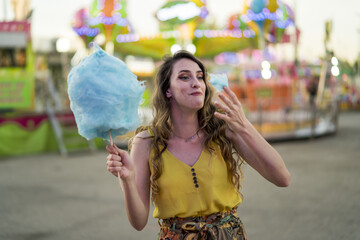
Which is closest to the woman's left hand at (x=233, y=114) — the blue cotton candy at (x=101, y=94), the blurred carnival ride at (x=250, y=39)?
the blue cotton candy at (x=101, y=94)

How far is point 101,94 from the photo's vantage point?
187 centimetres

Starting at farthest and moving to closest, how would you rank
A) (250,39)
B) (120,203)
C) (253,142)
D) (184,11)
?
(250,39), (184,11), (120,203), (253,142)

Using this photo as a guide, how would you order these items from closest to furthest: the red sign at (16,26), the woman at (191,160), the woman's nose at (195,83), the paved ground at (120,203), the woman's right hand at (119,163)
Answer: the woman's right hand at (119,163) → the woman at (191,160) → the woman's nose at (195,83) → the paved ground at (120,203) → the red sign at (16,26)

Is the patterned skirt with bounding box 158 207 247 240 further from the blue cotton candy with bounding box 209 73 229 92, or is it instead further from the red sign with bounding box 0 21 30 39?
the red sign with bounding box 0 21 30 39

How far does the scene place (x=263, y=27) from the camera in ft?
49.4

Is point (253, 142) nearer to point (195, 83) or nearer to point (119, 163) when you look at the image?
point (195, 83)

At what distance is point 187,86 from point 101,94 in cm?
43

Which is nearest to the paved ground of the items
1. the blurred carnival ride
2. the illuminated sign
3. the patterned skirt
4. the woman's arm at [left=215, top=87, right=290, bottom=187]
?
the patterned skirt

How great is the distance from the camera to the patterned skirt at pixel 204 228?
6.50 feet

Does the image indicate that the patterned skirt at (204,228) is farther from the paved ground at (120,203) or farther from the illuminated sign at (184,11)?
the illuminated sign at (184,11)

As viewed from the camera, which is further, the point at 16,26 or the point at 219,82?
the point at 16,26

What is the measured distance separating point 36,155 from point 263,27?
8.78 m

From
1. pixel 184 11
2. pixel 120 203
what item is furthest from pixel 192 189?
pixel 184 11

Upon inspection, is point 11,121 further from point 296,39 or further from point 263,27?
point 296,39
